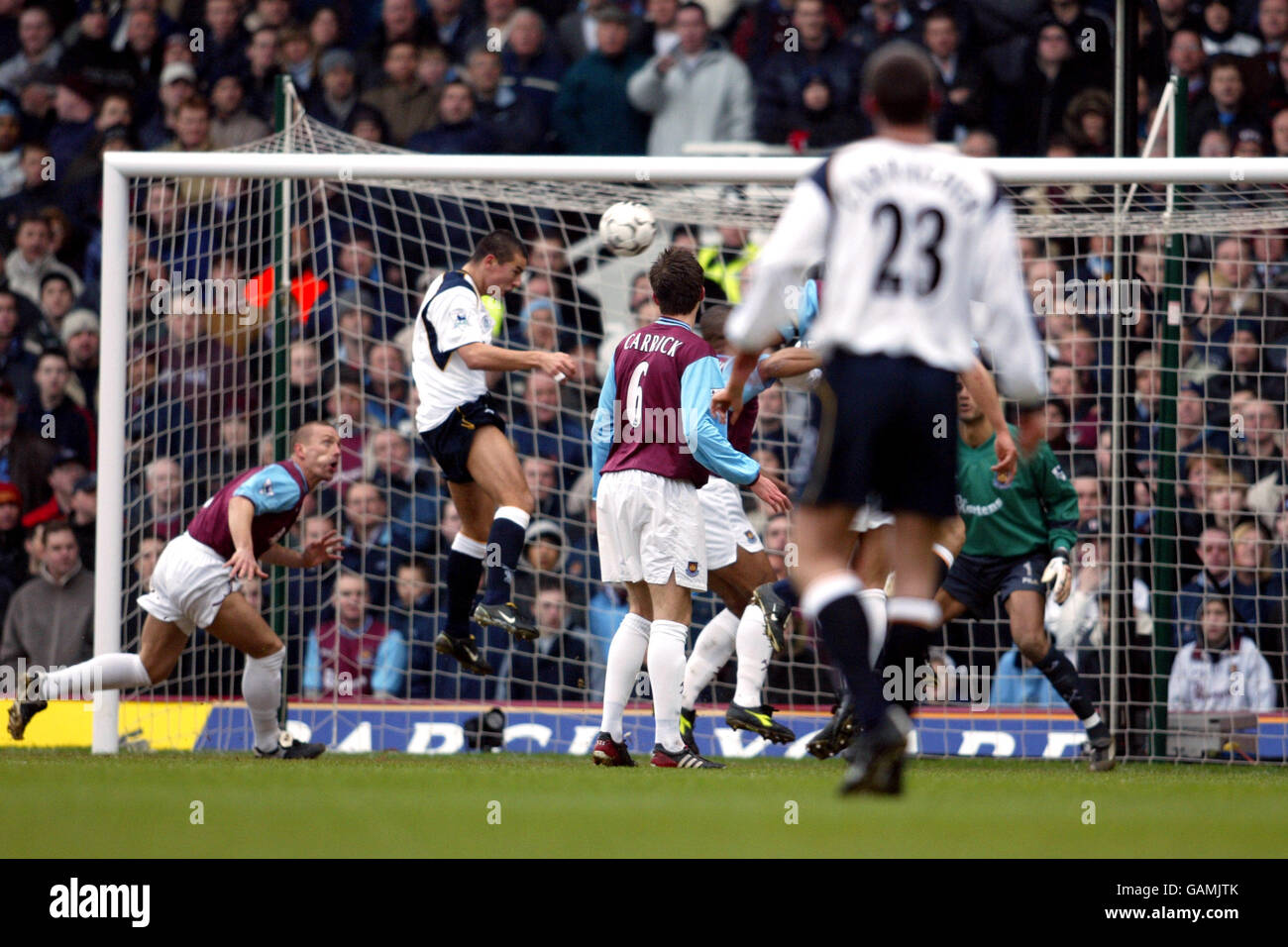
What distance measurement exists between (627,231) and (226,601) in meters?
2.75

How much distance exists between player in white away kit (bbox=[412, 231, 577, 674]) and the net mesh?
130 cm

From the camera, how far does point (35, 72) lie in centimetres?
1389

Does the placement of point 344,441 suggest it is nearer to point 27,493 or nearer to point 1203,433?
point 27,493

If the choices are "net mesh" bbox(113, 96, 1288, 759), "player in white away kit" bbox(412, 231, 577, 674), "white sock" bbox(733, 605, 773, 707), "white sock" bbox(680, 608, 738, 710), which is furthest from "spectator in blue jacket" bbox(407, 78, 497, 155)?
"white sock" bbox(733, 605, 773, 707)

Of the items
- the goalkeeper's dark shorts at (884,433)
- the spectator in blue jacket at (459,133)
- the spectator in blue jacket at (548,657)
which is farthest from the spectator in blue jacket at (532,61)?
the goalkeeper's dark shorts at (884,433)

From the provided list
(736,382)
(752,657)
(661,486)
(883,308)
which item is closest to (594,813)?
(736,382)

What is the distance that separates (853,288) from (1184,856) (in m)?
1.83

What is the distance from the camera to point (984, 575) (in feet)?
30.5

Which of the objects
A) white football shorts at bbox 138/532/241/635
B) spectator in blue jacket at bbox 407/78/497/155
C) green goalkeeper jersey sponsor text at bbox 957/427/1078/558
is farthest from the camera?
spectator in blue jacket at bbox 407/78/497/155

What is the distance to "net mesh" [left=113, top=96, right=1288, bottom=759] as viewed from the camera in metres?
10.0

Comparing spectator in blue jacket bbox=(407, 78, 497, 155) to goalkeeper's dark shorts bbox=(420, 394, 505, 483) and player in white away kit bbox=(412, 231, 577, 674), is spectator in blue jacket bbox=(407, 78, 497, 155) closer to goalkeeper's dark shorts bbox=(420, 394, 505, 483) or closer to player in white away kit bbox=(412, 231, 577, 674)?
player in white away kit bbox=(412, 231, 577, 674)

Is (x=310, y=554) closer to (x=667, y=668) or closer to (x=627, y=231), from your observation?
(x=667, y=668)

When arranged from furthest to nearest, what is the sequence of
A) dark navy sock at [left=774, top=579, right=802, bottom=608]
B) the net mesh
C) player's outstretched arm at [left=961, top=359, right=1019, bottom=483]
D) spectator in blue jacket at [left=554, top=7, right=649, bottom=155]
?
spectator in blue jacket at [left=554, top=7, right=649, bottom=155], the net mesh, dark navy sock at [left=774, top=579, right=802, bottom=608], player's outstretched arm at [left=961, top=359, right=1019, bottom=483]

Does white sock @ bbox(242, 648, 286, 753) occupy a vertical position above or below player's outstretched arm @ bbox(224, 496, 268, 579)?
below
